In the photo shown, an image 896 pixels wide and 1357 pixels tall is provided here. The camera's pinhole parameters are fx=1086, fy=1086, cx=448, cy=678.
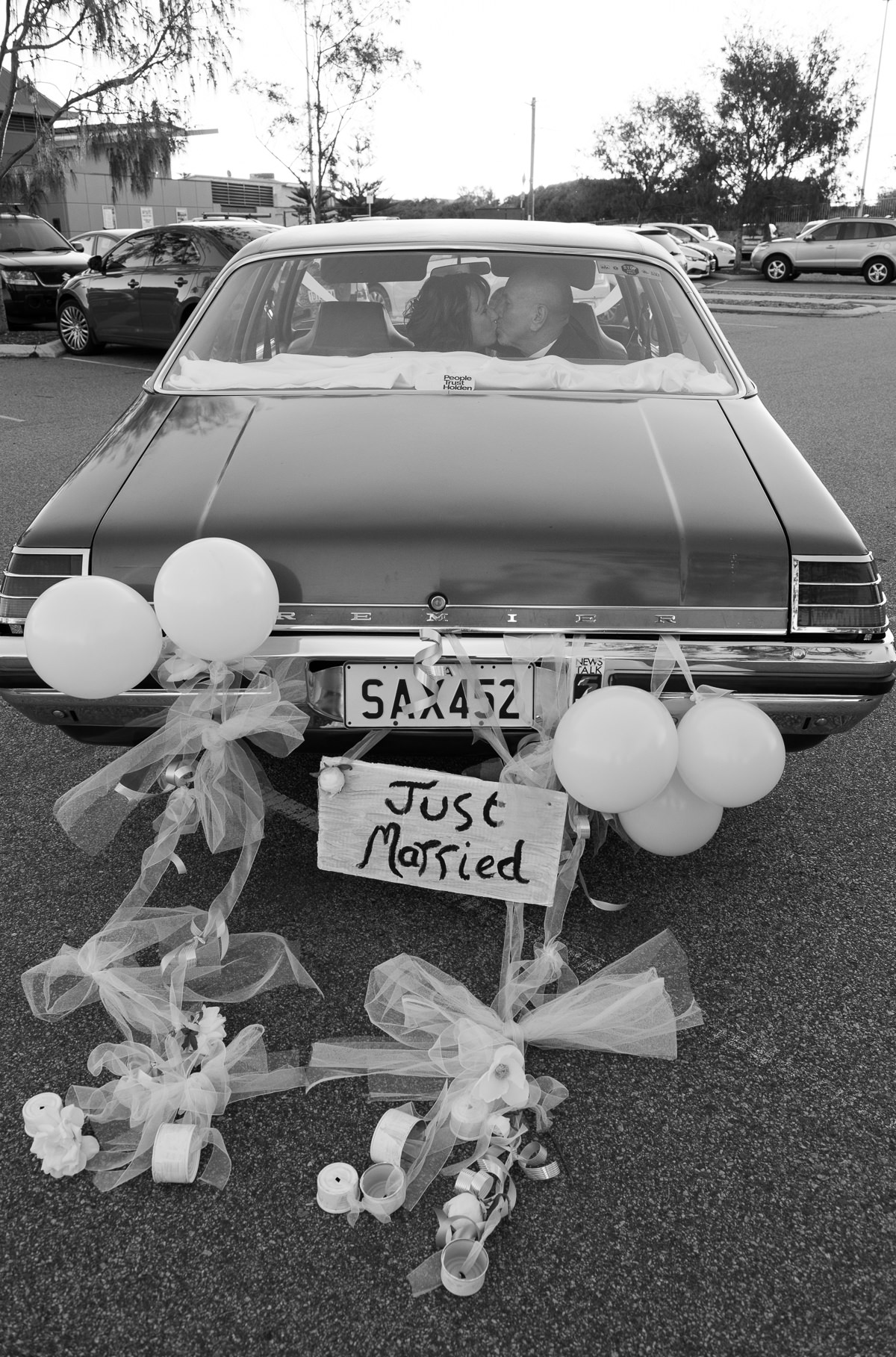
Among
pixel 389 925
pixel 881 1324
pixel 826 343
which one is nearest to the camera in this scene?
pixel 881 1324

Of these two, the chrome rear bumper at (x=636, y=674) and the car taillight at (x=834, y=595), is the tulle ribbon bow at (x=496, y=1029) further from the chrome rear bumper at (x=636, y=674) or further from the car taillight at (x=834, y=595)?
the car taillight at (x=834, y=595)

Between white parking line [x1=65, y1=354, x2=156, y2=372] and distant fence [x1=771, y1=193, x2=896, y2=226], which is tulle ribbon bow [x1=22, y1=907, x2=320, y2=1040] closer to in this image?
white parking line [x1=65, y1=354, x2=156, y2=372]

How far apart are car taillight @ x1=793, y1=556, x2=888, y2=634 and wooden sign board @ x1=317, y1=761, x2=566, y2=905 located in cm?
67

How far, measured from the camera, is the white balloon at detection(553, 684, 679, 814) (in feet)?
6.54

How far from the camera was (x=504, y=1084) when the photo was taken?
1885 millimetres

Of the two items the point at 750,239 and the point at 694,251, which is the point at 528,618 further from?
the point at 750,239

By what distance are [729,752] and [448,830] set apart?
22.9 inches

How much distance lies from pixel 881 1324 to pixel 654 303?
2853 millimetres

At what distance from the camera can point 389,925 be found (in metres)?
2.46

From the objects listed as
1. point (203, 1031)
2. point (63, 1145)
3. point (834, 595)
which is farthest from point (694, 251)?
point (63, 1145)

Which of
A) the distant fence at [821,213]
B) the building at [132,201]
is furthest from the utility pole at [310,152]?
the distant fence at [821,213]

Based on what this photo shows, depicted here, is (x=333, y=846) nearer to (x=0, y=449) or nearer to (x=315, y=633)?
(x=315, y=633)

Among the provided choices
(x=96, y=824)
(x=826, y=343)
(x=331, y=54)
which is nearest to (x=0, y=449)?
(x=96, y=824)

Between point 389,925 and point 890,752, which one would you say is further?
point 890,752
